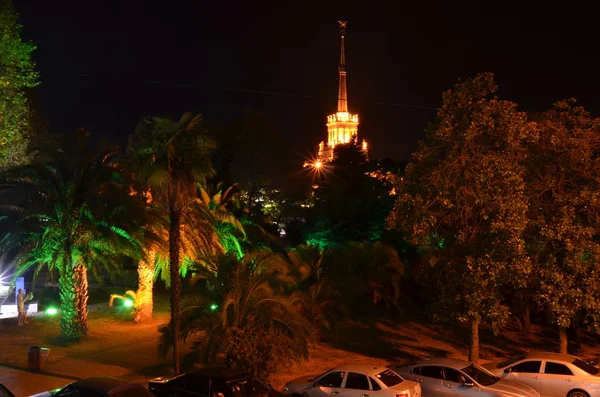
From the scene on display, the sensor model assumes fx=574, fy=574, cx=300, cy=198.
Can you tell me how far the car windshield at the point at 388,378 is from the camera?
40.3 feet

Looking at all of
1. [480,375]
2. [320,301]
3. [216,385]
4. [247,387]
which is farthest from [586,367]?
[320,301]

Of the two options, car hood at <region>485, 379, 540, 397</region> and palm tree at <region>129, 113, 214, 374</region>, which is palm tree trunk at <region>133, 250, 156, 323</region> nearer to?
palm tree at <region>129, 113, 214, 374</region>

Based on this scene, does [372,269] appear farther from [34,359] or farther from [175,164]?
[34,359]

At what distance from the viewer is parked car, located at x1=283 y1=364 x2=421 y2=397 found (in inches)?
478

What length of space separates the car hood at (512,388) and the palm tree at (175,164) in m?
7.64

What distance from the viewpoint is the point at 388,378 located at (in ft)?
41.0

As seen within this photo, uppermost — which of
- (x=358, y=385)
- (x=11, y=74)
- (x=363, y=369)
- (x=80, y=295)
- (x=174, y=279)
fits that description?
(x=11, y=74)

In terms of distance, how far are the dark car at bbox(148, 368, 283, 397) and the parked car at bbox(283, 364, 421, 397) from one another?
136cm

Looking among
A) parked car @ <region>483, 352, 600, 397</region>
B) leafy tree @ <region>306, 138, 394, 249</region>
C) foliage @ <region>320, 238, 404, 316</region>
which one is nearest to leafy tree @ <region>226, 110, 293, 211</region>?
leafy tree @ <region>306, 138, 394, 249</region>

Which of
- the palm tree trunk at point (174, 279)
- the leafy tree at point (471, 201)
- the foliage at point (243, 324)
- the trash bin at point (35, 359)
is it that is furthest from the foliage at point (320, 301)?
the trash bin at point (35, 359)

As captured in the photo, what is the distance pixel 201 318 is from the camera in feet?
51.7

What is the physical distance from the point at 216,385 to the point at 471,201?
8.93 m

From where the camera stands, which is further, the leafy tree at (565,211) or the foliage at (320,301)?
the foliage at (320,301)

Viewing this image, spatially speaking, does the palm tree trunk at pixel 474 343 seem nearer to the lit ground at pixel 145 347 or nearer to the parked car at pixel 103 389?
the lit ground at pixel 145 347
